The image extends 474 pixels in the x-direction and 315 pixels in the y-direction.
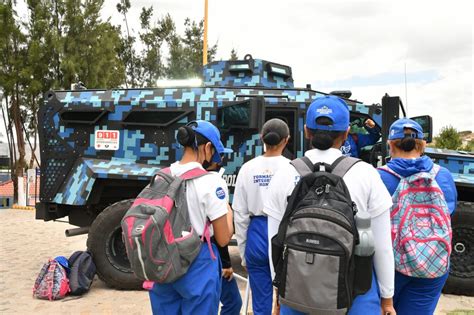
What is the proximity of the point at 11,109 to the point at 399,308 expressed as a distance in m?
16.3

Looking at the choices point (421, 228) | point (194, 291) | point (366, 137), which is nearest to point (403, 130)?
point (421, 228)

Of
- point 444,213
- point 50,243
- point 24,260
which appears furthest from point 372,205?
point 50,243

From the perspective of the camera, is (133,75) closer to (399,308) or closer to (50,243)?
(50,243)

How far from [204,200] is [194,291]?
43 cm

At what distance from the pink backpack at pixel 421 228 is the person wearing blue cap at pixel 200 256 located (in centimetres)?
84

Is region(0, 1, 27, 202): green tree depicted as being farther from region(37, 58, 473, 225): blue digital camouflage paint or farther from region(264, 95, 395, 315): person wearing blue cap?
region(264, 95, 395, 315): person wearing blue cap

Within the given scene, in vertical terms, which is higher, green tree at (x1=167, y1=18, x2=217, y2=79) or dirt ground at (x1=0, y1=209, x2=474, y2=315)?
green tree at (x1=167, y1=18, x2=217, y2=79)

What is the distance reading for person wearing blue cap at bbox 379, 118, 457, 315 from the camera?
2447mm

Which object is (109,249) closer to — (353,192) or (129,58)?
(353,192)

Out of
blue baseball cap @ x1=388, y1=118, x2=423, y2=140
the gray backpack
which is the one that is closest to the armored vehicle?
blue baseball cap @ x1=388, y1=118, x2=423, y2=140

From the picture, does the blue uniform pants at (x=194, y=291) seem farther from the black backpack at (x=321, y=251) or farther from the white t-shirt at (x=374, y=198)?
the white t-shirt at (x=374, y=198)

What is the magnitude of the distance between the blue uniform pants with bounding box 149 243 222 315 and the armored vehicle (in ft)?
9.69

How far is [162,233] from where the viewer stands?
2184 mm

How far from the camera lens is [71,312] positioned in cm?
454
